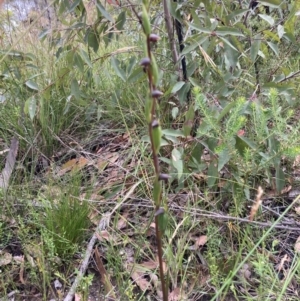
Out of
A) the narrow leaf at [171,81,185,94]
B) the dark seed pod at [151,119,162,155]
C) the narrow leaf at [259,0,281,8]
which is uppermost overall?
the narrow leaf at [259,0,281,8]

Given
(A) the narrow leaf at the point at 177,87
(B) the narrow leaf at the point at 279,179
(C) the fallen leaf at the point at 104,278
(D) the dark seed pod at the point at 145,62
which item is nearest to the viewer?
(D) the dark seed pod at the point at 145,62

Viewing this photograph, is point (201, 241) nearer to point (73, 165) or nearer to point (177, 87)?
point (177, 87)

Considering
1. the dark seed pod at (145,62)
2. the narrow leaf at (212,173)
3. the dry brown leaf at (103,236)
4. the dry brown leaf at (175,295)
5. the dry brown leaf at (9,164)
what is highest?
the dark seed pod at (145,62)

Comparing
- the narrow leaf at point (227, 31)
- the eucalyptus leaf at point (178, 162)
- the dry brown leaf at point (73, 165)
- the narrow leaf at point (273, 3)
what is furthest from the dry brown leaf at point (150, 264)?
the narrow leaf at point (273, 3)

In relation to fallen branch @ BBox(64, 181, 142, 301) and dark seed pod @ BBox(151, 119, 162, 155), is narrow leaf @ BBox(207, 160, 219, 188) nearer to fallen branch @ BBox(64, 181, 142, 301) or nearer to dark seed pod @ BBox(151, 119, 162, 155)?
fallen branch @ BBox(64, 181, 142, 301)

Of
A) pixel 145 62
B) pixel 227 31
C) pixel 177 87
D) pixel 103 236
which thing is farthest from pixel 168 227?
pixel 145 62

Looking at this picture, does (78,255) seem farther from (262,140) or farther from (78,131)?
(78,131)

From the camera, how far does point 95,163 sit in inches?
66.1

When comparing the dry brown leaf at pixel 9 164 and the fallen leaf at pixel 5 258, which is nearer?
the fallen leaf at pixel 5 258

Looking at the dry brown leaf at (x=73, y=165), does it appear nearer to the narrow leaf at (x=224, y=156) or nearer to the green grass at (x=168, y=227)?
the green grass at (x=168, y=227)

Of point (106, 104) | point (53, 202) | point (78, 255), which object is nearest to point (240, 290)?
point (78, 255)

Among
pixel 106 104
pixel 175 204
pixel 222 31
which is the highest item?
pixel 222 31

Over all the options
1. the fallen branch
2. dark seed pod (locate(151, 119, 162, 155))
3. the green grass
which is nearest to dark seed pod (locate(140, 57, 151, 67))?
dark seed pod (locate(151, 119, 162, 155))

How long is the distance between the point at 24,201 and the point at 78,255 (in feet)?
0.98
